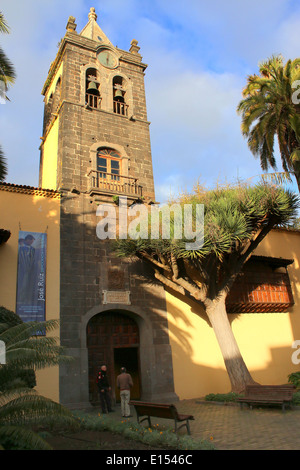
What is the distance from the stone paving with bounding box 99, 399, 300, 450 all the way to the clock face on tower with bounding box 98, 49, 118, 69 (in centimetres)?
1769

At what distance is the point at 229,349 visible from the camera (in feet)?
47.5

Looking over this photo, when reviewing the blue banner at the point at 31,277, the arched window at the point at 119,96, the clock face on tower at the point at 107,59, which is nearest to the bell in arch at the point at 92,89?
the arched window at the point at 119,96

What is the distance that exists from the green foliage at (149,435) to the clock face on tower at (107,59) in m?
18.1

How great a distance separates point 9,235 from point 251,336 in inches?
489

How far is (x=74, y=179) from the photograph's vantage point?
16.8 m

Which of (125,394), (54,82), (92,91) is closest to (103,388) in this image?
(125,394)

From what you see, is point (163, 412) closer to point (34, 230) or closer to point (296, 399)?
point (296, 399)

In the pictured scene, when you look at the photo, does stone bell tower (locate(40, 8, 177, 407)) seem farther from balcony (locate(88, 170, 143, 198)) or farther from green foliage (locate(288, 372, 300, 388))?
green foliage (locate(288, 372, 300, 388))

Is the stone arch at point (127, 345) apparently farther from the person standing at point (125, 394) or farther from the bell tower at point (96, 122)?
the bell tower at point (96, 122)

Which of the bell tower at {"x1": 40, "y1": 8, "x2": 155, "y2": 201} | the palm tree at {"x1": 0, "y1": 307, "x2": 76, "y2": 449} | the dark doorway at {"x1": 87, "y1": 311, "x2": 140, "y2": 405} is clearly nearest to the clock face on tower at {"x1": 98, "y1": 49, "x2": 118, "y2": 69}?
the bell tower at {"x1": 40, "y1": 8, "x2": 155, "y2": 201}

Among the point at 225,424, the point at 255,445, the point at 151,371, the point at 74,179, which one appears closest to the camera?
the point at 255,445

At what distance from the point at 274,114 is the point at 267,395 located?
1317cm
